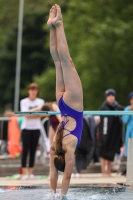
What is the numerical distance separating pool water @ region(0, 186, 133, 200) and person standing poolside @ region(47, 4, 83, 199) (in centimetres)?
29

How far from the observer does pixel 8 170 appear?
17469 millimetres

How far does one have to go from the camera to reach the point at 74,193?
1026 centimetres

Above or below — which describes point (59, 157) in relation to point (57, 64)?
below

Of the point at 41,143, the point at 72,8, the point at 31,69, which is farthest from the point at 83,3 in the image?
the point at 41,143

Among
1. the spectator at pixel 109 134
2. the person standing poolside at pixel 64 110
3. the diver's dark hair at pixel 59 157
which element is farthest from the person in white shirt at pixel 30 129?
the diver's dark hair at pixel 59 157

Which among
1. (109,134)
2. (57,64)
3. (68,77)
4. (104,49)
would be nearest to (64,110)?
(68,77)

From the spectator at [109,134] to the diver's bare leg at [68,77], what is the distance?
509 cm

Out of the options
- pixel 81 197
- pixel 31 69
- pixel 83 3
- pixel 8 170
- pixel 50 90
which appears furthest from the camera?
pixel 31 69

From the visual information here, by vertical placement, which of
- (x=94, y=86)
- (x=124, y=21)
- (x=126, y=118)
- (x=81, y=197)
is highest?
(x=124, y=21)

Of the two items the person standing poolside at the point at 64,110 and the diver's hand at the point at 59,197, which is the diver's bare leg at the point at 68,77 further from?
the diver's hand at the point at 59,197

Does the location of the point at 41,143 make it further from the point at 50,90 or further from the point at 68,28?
the point at 50,90

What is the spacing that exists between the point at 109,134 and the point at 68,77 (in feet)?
18.3

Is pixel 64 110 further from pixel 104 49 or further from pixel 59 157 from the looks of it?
pixel 104 49

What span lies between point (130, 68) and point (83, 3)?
5.81 metres
